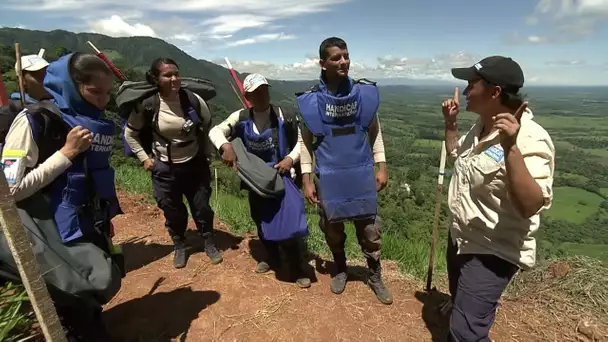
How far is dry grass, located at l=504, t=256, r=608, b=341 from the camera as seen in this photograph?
2906 mm

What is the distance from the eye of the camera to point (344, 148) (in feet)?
10.0

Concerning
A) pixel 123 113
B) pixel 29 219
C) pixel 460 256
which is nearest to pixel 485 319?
pixel 460 256

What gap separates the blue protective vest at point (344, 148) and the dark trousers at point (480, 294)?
1069 millimetres

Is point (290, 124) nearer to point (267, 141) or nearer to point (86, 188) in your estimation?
point (267, 141)

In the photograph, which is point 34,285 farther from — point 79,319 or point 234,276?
point 234,276

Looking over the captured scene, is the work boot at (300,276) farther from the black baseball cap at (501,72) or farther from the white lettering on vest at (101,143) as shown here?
the black baseball cap at (501,72)

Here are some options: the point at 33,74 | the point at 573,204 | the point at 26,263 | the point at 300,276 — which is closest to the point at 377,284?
the point at 300,276

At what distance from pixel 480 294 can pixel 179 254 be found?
292 cm

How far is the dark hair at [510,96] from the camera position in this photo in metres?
2.05

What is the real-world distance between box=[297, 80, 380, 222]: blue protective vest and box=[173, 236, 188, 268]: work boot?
1.72 m

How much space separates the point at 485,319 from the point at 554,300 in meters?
1.46

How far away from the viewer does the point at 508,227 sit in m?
2.09

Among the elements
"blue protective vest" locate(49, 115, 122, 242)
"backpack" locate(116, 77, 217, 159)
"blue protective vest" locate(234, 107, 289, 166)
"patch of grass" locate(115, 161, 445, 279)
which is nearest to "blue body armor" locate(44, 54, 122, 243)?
"blue protective vest" locate(49, 115, 122, 242)

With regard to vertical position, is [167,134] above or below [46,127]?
below
